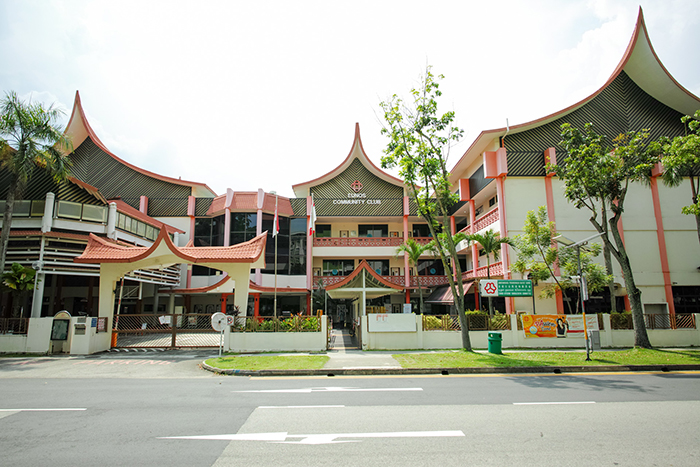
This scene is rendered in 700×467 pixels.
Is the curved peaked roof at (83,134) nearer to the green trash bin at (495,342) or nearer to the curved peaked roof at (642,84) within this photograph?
the curved peaked roof at (642,84)

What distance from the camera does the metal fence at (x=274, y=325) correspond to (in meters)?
17.6

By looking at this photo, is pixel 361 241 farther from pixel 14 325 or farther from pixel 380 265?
pixel 14 325

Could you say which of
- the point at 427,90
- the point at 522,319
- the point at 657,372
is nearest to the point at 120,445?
the point at 657,372

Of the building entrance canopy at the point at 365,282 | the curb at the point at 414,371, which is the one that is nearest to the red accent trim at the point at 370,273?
the building entrance canopy at the point at 365,282

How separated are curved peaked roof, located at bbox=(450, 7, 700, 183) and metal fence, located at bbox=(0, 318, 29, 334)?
25.5 meters

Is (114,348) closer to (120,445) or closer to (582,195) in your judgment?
(120,445)

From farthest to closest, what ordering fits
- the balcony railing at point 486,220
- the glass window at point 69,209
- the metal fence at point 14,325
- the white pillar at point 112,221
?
the balcony railing at point 486,220 → the white pillar at point 112,221 → the glass window at point 69,209 → the metal fence at point 14,325

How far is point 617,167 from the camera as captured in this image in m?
18.1

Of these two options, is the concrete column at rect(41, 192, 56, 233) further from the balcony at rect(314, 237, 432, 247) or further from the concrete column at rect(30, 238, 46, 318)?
the balcony at rect(314, 237, 432, 247)

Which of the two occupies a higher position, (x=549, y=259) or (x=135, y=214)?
(x=135, y=214)

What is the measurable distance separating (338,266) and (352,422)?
2901 cm

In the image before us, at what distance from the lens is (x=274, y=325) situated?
17.7 metres

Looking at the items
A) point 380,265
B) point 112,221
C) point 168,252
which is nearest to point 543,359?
Answer: point 168,252

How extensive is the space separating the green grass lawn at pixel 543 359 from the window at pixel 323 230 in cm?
2153
